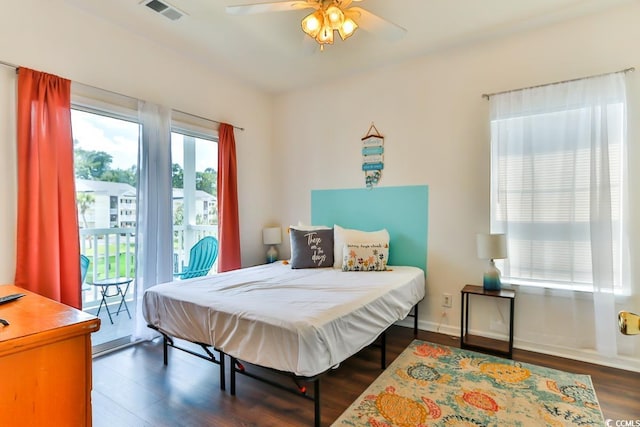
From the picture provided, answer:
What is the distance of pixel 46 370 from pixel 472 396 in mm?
2149

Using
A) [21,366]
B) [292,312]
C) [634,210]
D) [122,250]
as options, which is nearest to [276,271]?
[292,312]

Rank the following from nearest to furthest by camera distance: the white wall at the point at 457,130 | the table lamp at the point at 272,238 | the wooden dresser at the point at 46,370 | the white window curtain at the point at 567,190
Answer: the wooden dresser at the point at 46,370 < the white window curtain at the point at 567,190 < the white wall at the point at 457,130 < the table lamp at the point at 272,238

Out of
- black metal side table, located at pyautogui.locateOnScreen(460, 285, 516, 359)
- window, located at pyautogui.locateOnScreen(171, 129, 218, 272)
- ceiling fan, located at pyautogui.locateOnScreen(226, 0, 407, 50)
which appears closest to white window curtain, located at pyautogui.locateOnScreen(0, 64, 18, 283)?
window, located at pyautogui.locateOnScreen(171, 129, 218, 272)

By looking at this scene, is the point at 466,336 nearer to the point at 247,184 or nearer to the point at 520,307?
the point at 520,307

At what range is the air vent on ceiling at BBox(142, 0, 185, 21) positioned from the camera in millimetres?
2395

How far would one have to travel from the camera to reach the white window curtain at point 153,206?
112 inches

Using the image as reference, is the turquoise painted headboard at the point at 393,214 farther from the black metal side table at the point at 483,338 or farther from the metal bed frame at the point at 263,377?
the metal bed frame at the point at 263,377

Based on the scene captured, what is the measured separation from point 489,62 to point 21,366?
3608 millimetres

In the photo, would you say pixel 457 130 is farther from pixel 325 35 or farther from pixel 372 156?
pixel 325 35

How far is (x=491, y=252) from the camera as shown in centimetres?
266

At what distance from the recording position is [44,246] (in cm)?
226

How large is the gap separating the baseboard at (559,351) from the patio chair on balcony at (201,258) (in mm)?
2349

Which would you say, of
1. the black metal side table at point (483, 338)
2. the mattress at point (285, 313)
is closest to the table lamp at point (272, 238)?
the mattress at point (285, 313)

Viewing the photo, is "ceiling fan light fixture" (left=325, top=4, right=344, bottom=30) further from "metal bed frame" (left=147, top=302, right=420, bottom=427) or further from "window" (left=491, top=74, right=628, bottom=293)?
"metal bed frame" (left=147, top=302, right=420, bottom=427)
